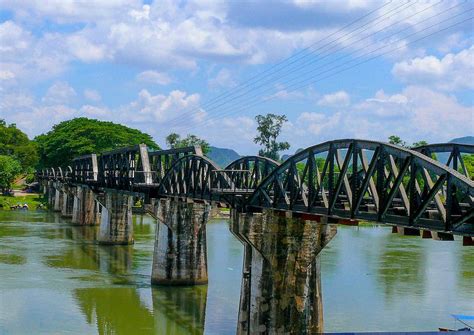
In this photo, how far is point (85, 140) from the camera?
12725 centimetres

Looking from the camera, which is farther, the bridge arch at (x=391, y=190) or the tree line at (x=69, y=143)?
the tree line at (x=69, y=143)

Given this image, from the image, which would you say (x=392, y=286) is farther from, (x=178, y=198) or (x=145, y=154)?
(x=145, y=154)

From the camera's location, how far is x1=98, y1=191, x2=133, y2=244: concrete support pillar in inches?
2606

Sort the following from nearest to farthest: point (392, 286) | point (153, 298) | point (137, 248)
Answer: point (153, 298), point (392, 286), point (137, 248)

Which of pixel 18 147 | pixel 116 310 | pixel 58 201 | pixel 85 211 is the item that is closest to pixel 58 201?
pixel 58 201

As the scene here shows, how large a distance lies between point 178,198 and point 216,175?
7.66 meters

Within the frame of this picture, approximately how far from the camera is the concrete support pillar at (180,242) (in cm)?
4462

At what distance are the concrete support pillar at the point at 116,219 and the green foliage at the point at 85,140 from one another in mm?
57244

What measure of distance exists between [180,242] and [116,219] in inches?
922

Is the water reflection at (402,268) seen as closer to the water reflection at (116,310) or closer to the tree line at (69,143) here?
the water reflection at (116,310)

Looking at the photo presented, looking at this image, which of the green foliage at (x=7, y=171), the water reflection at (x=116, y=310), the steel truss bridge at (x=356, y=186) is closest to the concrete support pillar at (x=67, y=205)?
the green foliage at (x=7, y=171)

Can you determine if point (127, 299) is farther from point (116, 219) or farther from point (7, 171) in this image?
point (7, 171)

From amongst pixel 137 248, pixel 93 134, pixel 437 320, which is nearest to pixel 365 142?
pixel 437 320

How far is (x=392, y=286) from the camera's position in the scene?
48281mm
